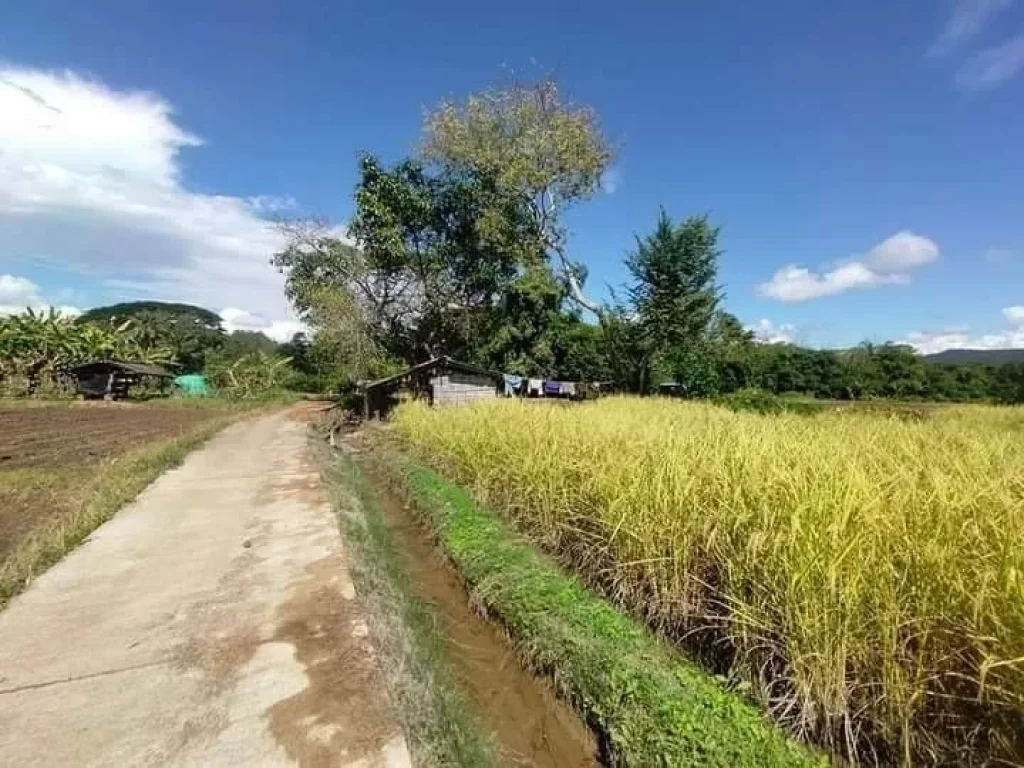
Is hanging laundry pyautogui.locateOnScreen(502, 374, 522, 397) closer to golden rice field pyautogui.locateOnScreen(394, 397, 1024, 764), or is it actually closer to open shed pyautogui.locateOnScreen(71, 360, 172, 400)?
golden rice field pyautogui.locateOnScreen(394, 397, 1024, 764)

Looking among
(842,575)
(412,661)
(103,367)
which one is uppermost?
(103,367)

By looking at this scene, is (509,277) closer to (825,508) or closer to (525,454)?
(525,454)

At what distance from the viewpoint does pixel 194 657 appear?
120 inches

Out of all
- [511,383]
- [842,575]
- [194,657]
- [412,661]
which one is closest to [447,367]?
[511,383]

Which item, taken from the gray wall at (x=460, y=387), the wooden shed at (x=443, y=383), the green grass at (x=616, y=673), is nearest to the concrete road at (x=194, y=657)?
the green grass at (x=616, y=673)

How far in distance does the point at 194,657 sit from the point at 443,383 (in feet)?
57.9

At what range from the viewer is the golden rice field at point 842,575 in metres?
2.26

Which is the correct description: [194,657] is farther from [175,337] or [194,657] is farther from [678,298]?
[175,337]

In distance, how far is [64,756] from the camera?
2281mm

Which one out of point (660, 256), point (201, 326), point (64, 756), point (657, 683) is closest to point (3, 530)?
point (64, 756)

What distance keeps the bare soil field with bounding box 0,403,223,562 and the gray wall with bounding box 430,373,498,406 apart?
820cm

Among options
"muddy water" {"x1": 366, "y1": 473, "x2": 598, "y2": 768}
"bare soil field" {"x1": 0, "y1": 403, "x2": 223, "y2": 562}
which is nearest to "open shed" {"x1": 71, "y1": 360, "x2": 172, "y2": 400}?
"bare soil field" {"x1": 0, "y1": 403, "x2": 223, "y2": 562}

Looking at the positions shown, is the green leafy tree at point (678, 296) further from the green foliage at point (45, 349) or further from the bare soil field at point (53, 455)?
the green foliage at point (45, 349)

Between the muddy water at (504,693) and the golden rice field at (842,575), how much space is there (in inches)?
33.7
